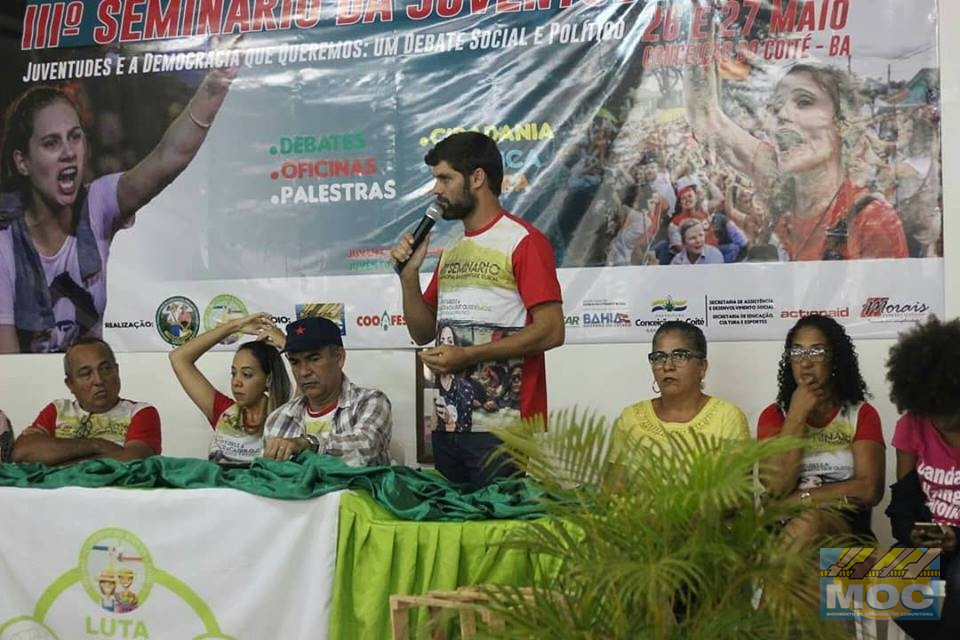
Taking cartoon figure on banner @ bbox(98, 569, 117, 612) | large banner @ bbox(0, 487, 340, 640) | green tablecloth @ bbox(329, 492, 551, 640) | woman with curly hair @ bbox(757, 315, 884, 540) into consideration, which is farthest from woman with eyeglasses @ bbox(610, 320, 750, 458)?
cartoon figure on banner @ bbox(98, 569, 117, 612)

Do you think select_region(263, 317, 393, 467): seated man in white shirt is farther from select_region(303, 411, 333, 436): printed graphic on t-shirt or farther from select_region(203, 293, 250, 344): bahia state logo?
select_region(203, 293, 250, 344): bahia state logo

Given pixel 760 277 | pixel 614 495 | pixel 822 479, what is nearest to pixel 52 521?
pixel 614 495

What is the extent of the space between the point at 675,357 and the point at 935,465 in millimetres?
832

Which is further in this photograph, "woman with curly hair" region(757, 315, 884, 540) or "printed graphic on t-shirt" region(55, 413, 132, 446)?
"printed graphic on t-shirt" region(55, 413, 132, 446)

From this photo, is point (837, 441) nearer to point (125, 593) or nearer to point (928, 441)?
point (928, 441)

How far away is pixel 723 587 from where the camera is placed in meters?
1.98

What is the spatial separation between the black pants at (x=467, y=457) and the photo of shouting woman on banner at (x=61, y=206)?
201cm

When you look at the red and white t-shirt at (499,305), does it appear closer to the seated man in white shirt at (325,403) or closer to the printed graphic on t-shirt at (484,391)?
the printed graphic on t-shirt at (484,391)

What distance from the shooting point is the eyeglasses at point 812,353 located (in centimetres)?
354

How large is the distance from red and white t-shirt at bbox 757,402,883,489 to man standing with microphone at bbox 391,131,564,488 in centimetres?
85

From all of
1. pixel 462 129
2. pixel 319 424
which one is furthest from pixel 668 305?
pixel 319 424

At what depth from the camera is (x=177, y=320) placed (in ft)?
15.0

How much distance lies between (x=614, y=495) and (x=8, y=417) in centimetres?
348

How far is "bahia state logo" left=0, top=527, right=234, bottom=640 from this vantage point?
9.40 ft
